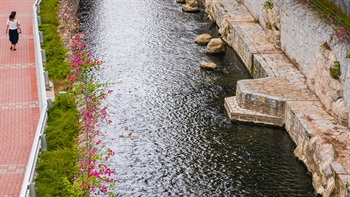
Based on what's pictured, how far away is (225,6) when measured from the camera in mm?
35250

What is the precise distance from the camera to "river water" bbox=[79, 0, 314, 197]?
1886cm

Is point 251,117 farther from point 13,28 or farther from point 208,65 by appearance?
point 13,28

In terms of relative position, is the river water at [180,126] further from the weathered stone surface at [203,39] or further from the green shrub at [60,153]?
the green shrub at [60,153]

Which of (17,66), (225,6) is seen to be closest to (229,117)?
(17,66)

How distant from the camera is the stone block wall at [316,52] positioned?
21125mm

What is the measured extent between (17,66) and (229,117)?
8.45m

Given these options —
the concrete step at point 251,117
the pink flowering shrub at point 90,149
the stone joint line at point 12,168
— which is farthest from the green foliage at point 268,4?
the stone joint line at point 12,168

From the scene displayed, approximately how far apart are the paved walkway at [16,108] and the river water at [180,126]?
2.75 meters

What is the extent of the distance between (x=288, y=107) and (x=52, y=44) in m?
11.0

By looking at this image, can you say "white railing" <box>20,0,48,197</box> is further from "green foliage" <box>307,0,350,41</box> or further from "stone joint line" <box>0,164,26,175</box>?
"green foliage" <box>307,0,350,41</box>

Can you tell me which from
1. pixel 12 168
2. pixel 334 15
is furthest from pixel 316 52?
pixel 12 168

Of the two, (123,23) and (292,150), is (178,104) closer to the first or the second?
(292,150)

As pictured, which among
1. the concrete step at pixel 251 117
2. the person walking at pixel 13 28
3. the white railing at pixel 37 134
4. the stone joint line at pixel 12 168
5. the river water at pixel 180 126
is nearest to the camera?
the white railing at pixel 37 134

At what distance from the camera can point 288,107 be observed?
22.3 meters
